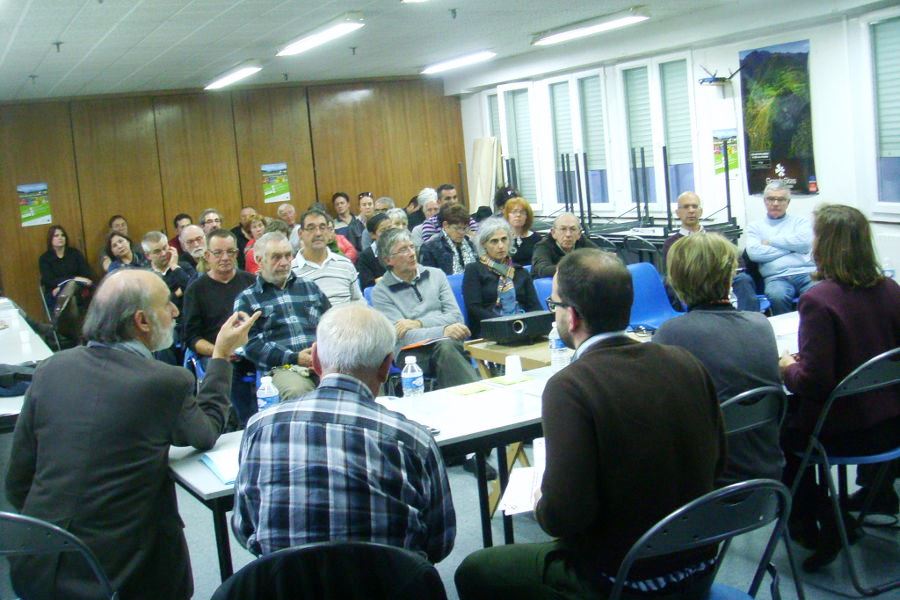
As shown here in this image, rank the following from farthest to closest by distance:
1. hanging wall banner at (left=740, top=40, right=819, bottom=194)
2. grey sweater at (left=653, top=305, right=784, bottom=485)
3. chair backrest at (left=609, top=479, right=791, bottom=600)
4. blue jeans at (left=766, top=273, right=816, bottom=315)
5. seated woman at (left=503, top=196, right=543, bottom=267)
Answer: hanging wall banner at (left=740, top=40, right=819, bottom=194) → seated woman at (left=503, top=196, right=543, bottom=267) → blue jeans at (left=766, top=273, right=816, bottom=315) → grey sweater at (left=653, top=305, right=784, bottom=485) → chair backrest at (left=609, top=479, right=791, bottom=600)

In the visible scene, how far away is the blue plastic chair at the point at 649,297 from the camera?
5.69 metres

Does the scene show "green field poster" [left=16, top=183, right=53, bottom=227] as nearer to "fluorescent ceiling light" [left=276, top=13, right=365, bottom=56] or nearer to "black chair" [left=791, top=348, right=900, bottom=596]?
"fluorescent ceiling light" [left=276, top=13, right=365, bottom=56]

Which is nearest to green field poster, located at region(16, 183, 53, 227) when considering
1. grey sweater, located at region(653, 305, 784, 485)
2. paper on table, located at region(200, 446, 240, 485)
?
paper on table, located at region(200, 446, 240, 485)

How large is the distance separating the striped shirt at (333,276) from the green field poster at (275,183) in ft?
22.7

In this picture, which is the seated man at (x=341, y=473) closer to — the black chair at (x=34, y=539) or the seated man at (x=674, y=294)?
the black chair at (x=34, y=539)

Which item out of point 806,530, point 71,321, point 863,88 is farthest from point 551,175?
point 806,530

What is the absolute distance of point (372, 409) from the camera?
2.00 meters

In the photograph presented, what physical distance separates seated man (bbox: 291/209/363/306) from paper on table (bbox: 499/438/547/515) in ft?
9.61

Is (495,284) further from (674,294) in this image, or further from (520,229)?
(520,229)

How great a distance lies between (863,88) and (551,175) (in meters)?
4.32

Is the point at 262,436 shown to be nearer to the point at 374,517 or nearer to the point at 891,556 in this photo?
the point at 374,517

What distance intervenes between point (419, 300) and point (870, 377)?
2.72 m

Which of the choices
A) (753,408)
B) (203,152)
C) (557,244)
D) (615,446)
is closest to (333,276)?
(557,244)

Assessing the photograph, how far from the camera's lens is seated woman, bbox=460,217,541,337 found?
5363 mm
